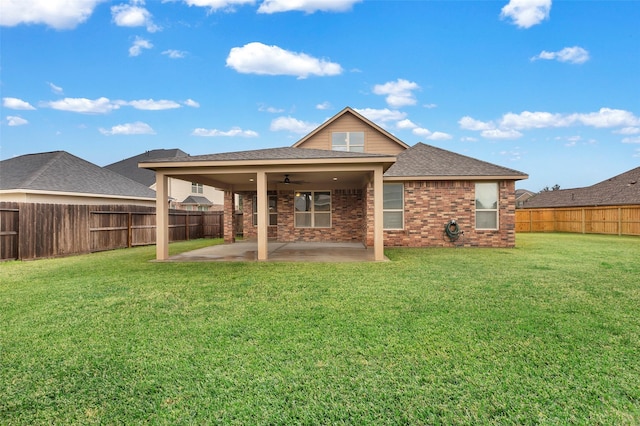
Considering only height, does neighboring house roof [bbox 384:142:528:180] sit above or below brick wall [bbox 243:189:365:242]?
above

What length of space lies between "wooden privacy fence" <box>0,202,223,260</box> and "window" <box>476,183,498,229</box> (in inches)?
553

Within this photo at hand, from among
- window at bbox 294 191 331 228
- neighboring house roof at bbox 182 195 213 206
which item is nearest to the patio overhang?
window at bbox 294 191 331 228

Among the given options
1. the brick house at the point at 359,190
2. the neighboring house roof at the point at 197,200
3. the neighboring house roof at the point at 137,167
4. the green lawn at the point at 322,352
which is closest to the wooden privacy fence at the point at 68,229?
the brick house at the point at 359,190

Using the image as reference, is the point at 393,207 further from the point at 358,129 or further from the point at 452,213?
the point at 358,129

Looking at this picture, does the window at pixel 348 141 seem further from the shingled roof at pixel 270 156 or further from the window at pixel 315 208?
the shingled roof at pixel 270 156

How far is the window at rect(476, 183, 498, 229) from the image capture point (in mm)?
12508

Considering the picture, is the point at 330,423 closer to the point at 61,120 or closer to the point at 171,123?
the point at 171,123

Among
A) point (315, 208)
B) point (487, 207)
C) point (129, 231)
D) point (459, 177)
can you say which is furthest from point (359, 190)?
point (129, 231)

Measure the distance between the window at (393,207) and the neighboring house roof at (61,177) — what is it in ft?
41.1

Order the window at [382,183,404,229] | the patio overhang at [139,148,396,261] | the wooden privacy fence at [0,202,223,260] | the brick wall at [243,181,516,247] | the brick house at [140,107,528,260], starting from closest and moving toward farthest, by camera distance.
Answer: the patio overhang at [139,148,396,261]
the brick house at [140,107,528,260]
the wooden privacy fence at [0,202,223,260]
the brick wall at [243,181,516,247]
the window at [382,183,404,229]

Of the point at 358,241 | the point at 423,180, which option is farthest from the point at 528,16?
the point at 358,241

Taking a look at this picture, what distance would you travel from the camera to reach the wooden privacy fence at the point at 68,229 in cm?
970

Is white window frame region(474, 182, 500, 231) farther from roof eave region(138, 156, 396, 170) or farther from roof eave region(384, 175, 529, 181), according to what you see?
roof eave region(138, 156, 396, 170)

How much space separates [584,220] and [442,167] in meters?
14.7
